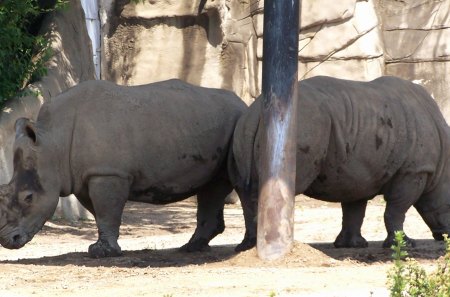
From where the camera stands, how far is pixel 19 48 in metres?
15.8

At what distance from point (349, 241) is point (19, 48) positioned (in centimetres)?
626

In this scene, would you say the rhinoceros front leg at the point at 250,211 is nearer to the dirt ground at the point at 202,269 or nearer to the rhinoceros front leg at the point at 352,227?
the dirt ground at the point at 202,269

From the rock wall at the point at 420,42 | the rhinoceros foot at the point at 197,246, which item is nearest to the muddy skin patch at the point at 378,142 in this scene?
the rhinoceros foot at the point at 197,246

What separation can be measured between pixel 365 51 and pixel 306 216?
4.31 meters

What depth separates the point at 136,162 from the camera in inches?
422

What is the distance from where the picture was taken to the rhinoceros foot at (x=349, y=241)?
11602mm

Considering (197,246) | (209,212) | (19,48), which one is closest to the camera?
(197,246)

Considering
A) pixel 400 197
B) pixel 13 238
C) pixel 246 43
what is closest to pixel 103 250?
pixel 13 238

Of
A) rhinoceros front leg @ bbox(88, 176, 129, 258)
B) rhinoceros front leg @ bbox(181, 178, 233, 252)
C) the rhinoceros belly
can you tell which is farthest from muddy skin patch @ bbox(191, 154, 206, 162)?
the rhinoceros belly

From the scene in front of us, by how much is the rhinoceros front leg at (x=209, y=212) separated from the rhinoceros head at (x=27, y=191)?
1.56m

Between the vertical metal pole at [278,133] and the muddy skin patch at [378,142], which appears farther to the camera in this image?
the muddy skin patch at [378,142]

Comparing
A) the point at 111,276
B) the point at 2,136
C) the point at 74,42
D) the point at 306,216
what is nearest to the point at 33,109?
the point at 2,136

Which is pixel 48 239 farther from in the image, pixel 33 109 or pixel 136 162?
pixel 136 162

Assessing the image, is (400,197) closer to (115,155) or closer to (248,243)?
(248,243)
